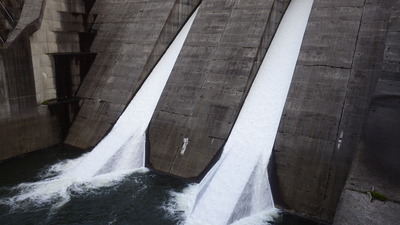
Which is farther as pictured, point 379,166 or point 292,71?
point 292,71

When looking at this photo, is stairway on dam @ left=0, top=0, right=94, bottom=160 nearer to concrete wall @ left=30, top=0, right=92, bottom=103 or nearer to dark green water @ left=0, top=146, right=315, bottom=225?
concrete wall @ left=30, top=0, right=92, bottom=103

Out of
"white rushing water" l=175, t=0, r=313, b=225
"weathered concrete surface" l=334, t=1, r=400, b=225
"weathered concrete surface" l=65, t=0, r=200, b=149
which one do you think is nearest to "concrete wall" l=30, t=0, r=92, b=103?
"weathered concrete surface" l=65, t=0, r=200, b=149

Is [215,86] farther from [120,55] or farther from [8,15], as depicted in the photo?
[8,15]

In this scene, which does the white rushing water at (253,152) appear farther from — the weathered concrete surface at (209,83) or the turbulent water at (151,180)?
the weathered concrete surface at (209,83)

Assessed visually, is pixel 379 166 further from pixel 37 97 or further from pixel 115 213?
pixel 37 97

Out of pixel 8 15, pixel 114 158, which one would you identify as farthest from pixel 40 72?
pixel 114 158

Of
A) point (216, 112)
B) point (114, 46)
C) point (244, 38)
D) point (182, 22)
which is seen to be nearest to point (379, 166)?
point (216, 112)

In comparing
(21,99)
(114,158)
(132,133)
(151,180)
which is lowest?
(151,180)
